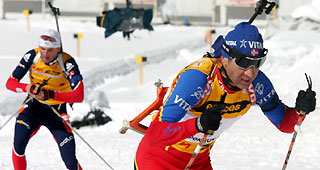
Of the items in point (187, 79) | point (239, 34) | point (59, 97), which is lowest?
point (59, 97)

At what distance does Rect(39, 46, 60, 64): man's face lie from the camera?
6273mm

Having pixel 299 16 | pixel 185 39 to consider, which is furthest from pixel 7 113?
pixel 185 39

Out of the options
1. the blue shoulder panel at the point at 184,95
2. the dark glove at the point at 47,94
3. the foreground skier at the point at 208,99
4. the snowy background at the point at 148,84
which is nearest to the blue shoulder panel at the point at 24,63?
the dark glove at the point at 47,94

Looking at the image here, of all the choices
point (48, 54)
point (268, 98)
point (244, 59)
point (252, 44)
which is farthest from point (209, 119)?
point (48, 54)

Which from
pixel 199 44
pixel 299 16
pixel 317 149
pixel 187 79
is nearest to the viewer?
pixel 187 79

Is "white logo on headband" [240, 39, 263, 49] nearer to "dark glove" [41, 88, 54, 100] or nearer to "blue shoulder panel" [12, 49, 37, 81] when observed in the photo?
"dark glove" [41, 88, 54, 100]

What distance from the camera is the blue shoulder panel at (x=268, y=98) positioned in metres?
3.68

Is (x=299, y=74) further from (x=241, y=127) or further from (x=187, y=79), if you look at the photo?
(x=187, y=79)

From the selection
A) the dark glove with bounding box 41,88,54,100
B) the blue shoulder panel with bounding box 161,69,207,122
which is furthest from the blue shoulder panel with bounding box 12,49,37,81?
the blue shoulder panel with bounding box 161,69,207,122

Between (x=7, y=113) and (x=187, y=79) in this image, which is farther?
(x=7, y=113)

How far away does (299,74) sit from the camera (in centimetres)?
1472

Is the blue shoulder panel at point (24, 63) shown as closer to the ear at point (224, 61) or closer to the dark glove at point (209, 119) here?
the ear at point (224, 61)

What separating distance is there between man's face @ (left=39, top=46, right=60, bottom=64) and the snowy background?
1.65 metres

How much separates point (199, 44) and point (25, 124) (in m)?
19.9
